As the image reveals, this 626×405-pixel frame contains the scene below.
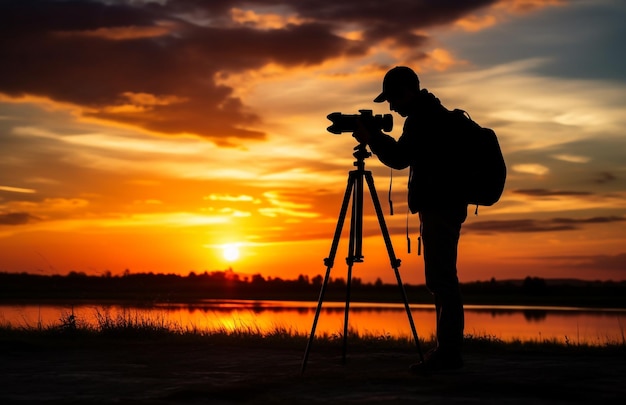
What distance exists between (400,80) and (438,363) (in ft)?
7.70

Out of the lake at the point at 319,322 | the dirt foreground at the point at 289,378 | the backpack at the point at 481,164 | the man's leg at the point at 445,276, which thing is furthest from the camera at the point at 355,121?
the lake at the point at 319,322

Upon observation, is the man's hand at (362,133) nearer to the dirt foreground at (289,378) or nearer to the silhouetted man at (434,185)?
the silhouetted man at (434,185)

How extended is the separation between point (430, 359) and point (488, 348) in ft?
9.45

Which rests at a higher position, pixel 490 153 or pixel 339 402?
pixel 490 153

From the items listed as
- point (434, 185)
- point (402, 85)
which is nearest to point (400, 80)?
point (402, 85)

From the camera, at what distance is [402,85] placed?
20.1ft

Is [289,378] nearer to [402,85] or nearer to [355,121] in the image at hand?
[355,121]

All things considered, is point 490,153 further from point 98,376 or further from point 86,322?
point 86,322

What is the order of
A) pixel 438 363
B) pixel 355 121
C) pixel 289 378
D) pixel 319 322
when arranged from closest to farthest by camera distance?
pixel 289 378 → pixel 438 363 → pixel 355 121 → pixel 319 322

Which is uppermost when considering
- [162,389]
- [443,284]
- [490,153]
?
[490,153]

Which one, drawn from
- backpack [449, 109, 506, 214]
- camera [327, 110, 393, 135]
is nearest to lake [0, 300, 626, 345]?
backpack [449, 109, 506, 214]

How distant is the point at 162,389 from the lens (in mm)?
5395

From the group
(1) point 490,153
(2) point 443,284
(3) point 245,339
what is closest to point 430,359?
(2) point 443,284

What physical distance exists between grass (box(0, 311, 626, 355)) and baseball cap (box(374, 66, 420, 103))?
349 centimetres
